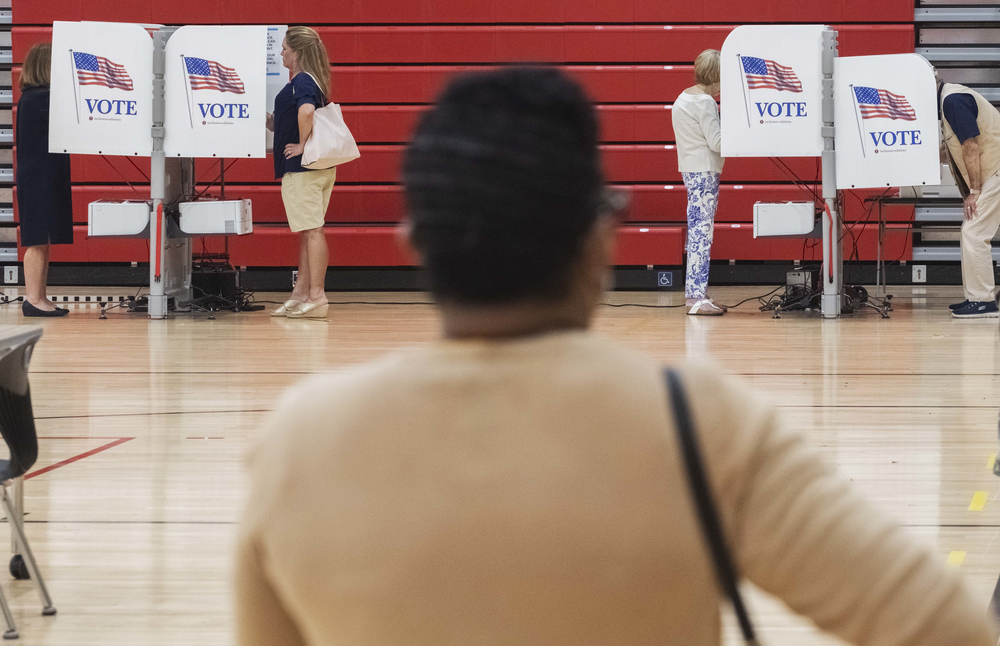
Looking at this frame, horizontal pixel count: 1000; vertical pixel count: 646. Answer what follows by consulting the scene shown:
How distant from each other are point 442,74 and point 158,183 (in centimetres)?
321

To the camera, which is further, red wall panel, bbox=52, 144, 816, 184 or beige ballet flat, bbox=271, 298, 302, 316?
red wall panel, bbox=52, 144, 816, 184

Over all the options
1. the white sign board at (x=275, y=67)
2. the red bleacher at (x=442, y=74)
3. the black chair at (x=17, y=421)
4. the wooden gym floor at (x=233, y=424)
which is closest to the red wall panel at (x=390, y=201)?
the red bleacher at (x=442, y=74)

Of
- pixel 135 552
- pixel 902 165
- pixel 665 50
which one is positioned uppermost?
pixel 665 50

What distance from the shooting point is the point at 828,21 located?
9.10 meters

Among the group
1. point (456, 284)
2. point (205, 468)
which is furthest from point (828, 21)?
point (456, 284)

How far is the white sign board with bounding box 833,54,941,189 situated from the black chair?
18.1ft

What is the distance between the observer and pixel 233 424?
3.69 m

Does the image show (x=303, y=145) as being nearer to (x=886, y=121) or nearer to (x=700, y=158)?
(x=700, y=158)

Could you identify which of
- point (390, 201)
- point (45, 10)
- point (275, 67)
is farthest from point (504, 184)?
point (45, 10)

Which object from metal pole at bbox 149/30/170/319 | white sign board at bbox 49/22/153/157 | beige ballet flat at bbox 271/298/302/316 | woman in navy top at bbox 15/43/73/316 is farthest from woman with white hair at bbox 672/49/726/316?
woman in navy top at bbox 15/43/73/316

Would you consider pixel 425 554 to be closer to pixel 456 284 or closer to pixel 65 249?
pixel 456 284

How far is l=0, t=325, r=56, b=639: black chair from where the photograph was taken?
204cm

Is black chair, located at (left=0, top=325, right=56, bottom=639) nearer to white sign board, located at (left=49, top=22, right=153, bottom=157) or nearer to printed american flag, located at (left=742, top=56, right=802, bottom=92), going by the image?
white sign board, located at (left=49, top=22, right=153, bottom=157)

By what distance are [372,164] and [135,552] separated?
23.8 ft
